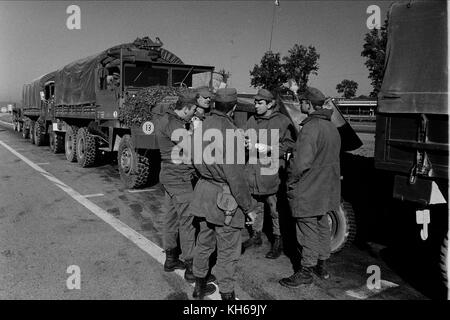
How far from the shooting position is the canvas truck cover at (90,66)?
8.97 metres

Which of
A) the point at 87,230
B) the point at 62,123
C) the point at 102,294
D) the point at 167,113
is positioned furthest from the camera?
the point at 62,123

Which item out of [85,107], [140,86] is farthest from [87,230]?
[85,107]

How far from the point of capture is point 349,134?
4750 mm

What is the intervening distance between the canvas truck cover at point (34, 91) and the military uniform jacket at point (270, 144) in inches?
478

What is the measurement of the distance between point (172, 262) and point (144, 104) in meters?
3.94

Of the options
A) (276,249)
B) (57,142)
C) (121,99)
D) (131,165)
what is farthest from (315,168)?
(57,142)

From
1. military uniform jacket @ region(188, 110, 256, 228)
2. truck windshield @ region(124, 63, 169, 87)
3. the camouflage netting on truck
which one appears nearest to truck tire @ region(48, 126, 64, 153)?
truck windshield @ region(124, 63, 169, 87)

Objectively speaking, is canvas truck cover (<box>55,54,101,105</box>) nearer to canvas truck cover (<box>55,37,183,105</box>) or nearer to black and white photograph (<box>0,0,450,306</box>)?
canvas truck cover (<box>55,37,183,105</box>)

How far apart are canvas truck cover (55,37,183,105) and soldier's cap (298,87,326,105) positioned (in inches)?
223

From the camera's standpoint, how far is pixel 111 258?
4.32 m

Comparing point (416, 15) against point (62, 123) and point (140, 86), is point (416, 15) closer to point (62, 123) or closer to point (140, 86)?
point (140, 86)

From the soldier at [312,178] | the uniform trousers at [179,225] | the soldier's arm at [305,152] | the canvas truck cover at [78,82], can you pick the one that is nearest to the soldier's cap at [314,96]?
the soldier at [312,178]

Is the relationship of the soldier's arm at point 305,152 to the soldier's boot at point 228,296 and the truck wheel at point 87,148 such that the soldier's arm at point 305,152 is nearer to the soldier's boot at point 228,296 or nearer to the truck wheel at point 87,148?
the soldier's boot at point 228,296
